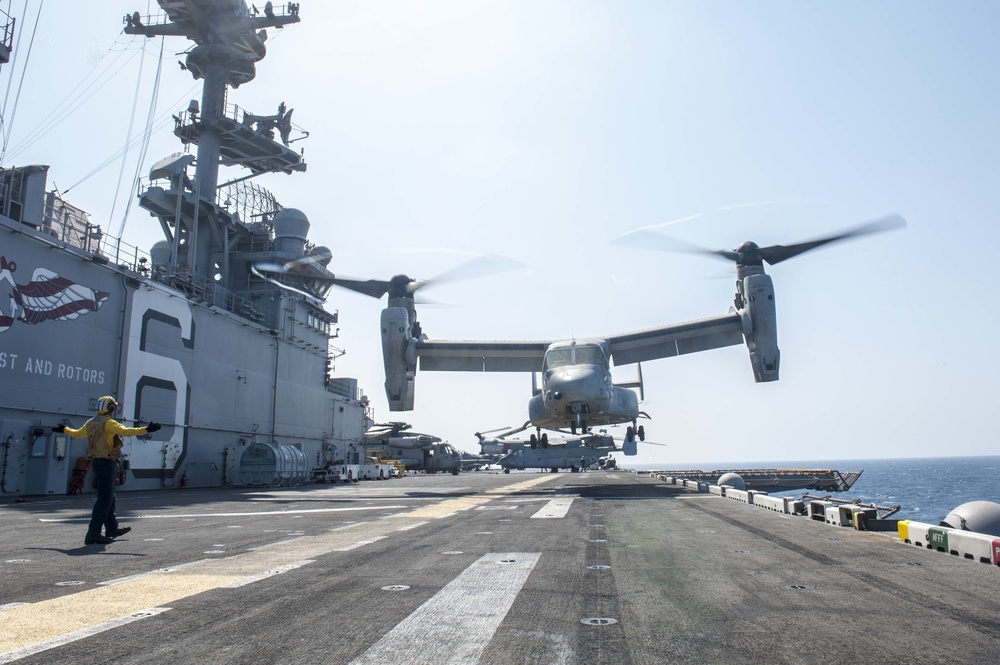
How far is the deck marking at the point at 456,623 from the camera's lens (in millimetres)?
3627

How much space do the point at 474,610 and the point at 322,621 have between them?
1076 mm

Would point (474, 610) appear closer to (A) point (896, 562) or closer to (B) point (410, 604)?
(B) point (410, 604)

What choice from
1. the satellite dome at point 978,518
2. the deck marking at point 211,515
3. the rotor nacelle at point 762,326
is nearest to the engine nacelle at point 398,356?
the deck marking at point 211,515

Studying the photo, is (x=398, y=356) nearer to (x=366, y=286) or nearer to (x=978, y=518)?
(x=366, y=286)

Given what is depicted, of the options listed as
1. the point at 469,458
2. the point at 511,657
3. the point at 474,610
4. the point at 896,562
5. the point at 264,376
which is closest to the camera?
the point at 511,657

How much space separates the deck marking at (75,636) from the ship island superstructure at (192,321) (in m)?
25.3

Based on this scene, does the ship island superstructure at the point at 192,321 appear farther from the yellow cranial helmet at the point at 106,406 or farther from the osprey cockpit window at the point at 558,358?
the yellow cranial helmet at the point at 106,406

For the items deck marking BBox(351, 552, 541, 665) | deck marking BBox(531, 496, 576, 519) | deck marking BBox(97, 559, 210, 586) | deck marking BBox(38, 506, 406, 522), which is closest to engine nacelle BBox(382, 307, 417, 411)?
deck marking BBox(38, 506, 406, 522)

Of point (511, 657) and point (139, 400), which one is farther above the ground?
point (139, 400)

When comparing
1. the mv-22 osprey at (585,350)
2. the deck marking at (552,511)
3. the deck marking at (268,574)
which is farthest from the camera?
the mv-22 osprey at (585,350)

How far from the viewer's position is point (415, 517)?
13031mm

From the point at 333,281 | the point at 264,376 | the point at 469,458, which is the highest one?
the point at 333,281

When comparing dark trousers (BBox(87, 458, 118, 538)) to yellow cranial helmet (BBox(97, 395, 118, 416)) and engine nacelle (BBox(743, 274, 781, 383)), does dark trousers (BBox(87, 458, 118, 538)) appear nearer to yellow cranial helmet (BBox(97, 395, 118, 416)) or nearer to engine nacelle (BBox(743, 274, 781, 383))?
yellow cranial helmet (BBox(97, 395, 118, 416))

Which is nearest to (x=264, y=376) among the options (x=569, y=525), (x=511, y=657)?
(x=569, y=525)
